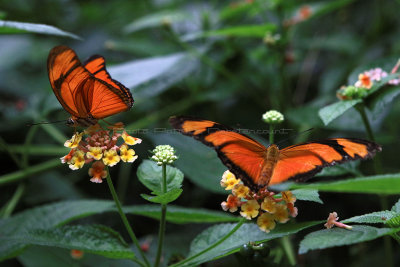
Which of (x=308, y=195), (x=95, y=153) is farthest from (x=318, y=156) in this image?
(x=95, y=153)

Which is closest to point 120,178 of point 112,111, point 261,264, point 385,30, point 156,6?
point 112,111

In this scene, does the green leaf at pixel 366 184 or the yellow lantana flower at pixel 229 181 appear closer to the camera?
the green leaf at pixel 366 184

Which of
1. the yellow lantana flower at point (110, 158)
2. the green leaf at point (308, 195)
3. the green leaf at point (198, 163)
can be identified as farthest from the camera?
the green leaf at point (198, 163)

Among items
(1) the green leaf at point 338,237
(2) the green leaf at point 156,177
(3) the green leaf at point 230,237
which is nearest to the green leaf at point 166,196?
(2) the green leaf at point 156,177

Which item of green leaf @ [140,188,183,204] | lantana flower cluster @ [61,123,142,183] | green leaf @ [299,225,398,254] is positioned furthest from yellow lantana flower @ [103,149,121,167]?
green leaf @ [299,225,398,254]

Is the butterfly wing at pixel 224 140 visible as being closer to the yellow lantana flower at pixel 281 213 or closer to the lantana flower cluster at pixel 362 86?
the yellow lantana flower at pixel 281 213

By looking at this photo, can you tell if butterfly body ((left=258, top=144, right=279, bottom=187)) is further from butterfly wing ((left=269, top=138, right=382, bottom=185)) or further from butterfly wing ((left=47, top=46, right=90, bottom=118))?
butterfly wing ((left=47, top=46, right=90, bottom=118))

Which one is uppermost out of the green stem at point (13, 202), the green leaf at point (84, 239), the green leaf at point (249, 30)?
the green leaf at point (249, 30)

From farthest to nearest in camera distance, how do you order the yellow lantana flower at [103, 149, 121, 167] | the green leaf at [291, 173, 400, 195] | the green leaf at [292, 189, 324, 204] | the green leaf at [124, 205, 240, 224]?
the green leaf at [124, 205, 240, 224] → the yellow lantana flower at [103, 149, 121, 167] → the green leaf at [292, 189, 324, 204] → the green leaf at [291, 173, 400, 195]
